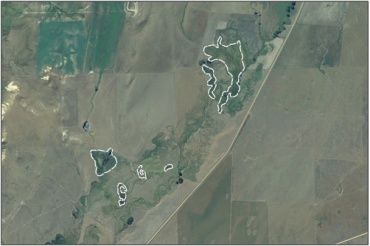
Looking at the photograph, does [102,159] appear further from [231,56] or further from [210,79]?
[231,56]

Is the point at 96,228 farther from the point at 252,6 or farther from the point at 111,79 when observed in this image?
the point at 252,6

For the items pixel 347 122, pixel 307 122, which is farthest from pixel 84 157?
pixel 347 122

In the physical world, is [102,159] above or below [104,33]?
below

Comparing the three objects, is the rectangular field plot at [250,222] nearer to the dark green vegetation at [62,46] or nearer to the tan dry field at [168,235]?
the tan dry field at [168,235]

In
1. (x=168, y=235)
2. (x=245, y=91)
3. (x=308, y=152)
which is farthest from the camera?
(x=245, y=91)

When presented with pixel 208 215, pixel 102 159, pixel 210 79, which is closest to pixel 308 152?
pixel 208 215

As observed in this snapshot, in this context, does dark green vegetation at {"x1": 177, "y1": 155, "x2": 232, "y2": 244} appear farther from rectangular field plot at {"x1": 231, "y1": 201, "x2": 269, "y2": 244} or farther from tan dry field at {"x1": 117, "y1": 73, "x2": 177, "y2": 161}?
tan dry field at {"x1": 117, "y1": 73, "x2": 177, "y2": 161}
